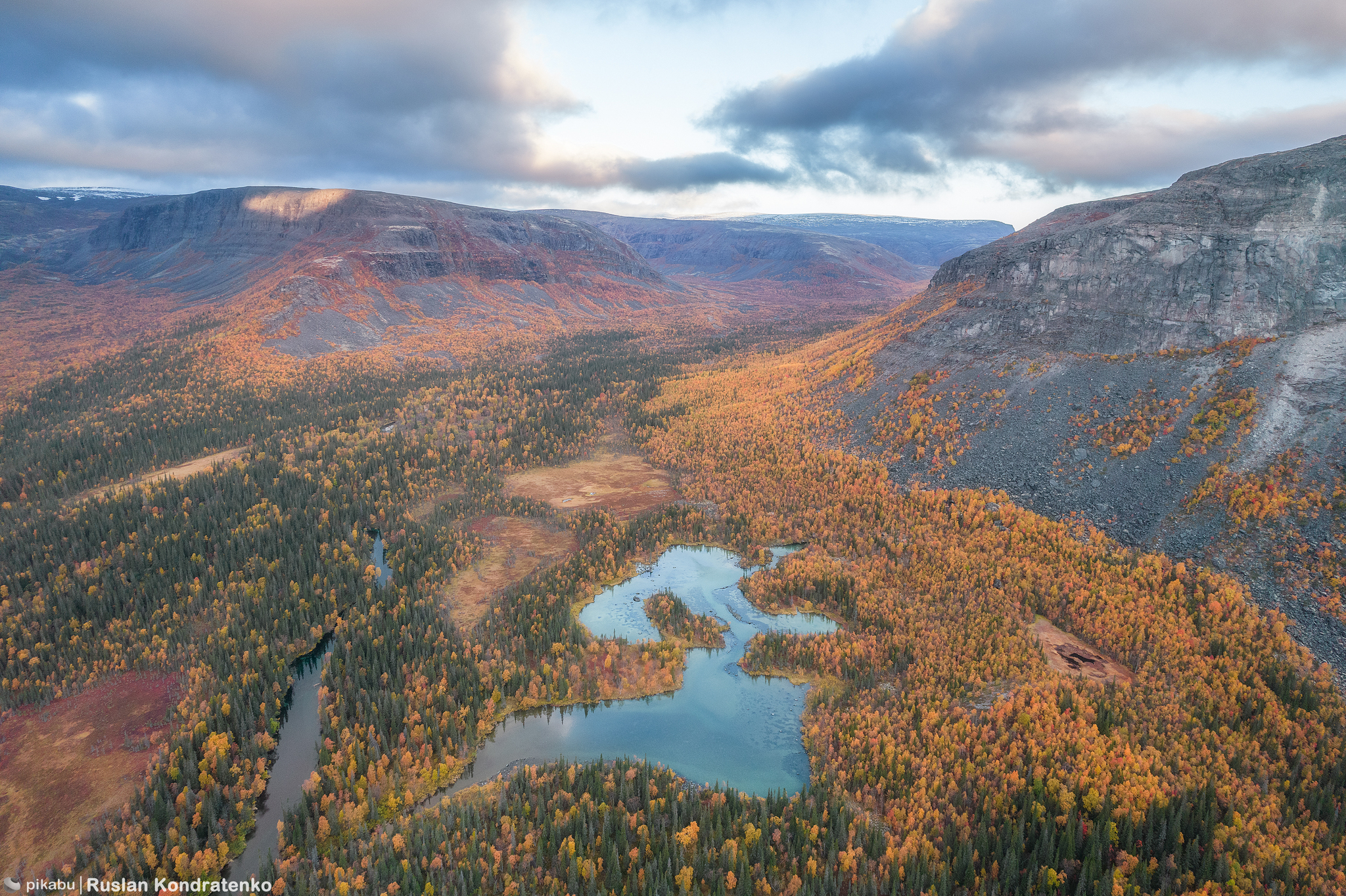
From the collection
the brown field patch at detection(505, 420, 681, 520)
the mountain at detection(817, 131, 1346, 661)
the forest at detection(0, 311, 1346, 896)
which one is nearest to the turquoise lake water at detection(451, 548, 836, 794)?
the forest at detection(0, 311, 1346, 896)

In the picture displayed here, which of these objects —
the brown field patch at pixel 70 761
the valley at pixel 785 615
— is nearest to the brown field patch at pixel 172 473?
the valley at pixel 785 615

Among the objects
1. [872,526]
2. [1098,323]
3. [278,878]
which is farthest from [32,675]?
[1098,323]

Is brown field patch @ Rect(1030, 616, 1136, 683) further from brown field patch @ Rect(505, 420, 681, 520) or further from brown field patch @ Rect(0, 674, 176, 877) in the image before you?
brown field patch @ Rect(0, 674, 176, 877)

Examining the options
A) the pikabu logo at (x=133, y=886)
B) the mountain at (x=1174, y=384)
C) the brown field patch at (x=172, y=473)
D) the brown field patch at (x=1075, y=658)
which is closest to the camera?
the pikabu logo at (x=133, y=886)

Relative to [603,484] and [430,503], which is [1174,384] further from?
[430,503]

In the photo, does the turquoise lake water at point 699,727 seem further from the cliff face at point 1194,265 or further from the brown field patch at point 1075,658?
the cliff face at point 1194,265

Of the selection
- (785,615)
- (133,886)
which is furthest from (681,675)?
(133,886)
